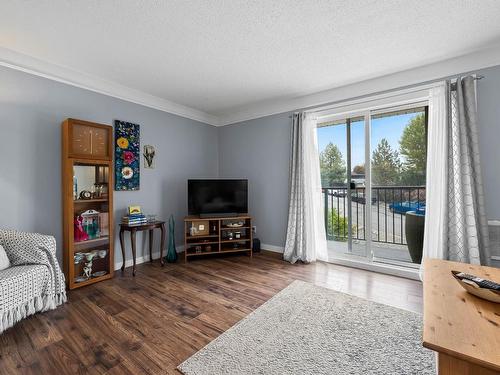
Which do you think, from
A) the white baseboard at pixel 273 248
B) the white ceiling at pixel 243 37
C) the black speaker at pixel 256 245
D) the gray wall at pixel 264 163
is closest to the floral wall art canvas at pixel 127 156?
the white ceiling at pixel 243 37

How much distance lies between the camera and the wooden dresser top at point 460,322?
0.76 metres

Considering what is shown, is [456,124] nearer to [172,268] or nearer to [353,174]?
[353,174]

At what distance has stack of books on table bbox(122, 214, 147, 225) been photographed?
2.96 metres

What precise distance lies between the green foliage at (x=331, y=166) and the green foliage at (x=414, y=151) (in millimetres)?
738

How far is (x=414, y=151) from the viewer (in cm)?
294

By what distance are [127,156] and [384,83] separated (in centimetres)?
338

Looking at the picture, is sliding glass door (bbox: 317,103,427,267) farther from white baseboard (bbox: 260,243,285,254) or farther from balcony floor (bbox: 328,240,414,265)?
white baseboard (bbox: 260,243,285,254)

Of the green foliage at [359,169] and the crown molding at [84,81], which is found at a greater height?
the crown molding at [84,81]

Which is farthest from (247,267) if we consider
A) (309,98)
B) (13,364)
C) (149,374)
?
(309,98)

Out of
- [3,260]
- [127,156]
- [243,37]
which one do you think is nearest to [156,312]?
[3,260]

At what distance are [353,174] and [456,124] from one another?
3.91 feet

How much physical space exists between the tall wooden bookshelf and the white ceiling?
0.73m

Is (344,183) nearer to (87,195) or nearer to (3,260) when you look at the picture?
(87,195)

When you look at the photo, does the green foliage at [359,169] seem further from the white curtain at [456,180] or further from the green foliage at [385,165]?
the white curtain at [456,180]
